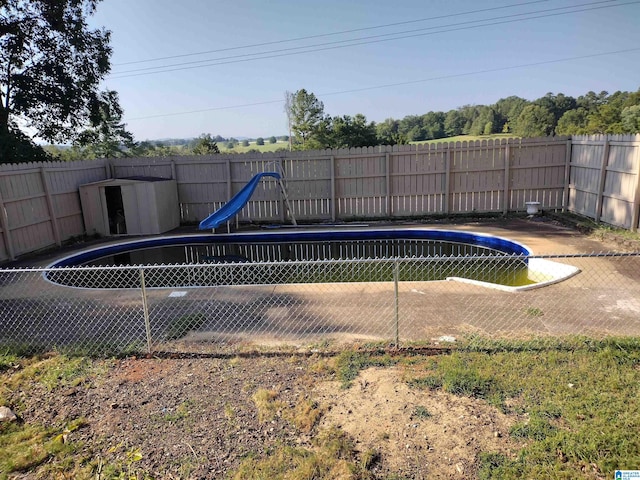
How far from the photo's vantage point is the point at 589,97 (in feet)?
200

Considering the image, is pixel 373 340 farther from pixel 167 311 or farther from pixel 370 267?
pixel 370 267

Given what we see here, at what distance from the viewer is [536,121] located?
170ft

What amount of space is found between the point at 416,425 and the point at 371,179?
10.1m

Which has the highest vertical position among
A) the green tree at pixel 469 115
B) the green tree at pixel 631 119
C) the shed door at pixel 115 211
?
the green tree at pixel 469 115

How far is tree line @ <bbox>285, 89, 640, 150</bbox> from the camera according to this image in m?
41.0

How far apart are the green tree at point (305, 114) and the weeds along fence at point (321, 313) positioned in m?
45.3

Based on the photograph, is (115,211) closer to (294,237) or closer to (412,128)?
(294,237)

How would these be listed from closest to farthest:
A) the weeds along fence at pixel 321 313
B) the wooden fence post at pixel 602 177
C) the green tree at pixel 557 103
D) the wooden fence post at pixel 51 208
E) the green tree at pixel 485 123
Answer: the weeds along fence at pixel 321 313 < the wooden fence post at pixel 602 177 < the wooden fence post at pixel 51 208 < the green tree at pixel 557 103 < the green tree at pixel 485 123

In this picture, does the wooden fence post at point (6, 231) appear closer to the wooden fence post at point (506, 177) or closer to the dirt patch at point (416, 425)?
the dirt patch at point (416, 425)

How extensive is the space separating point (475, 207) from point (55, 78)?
52.1 feet

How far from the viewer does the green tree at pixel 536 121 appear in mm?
51219

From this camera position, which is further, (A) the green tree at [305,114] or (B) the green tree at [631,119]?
(A) the green tree at [305,114]

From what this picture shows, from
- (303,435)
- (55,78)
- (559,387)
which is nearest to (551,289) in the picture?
(559,387)

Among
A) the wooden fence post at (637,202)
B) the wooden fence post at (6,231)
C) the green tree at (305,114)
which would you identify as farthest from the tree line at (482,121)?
the wooden fence post at (6,231)
